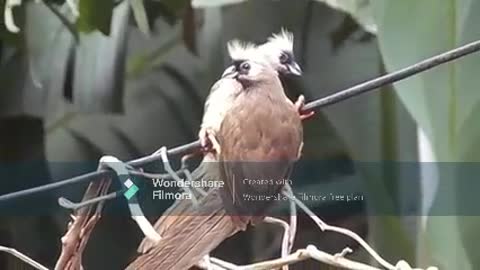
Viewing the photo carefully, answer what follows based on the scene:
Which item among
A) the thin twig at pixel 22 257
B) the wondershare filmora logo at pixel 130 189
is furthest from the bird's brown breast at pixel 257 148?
the thin twig at pixel 22 257

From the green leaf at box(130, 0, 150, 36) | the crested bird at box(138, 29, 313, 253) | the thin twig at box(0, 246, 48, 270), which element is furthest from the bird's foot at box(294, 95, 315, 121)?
the thin twig at box(0, 246, 48, 270)

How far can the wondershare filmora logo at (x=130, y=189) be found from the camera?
104 centimetres

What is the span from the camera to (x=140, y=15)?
1.07 meters

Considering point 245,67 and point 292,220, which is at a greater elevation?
point 245,67

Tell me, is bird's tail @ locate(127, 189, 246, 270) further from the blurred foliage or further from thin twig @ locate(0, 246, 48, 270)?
thin twig @ locate(0, 246, 48, 270)

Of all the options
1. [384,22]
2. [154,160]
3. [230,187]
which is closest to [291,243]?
[230,187]

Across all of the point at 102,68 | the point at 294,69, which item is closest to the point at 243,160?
the point at 294,69

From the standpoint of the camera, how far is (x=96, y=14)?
1.08 meters

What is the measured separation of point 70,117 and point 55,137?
35mm

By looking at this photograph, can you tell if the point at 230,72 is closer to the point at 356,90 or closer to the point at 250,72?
the point at 250,72

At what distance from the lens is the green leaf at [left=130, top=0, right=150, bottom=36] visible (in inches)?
41.9

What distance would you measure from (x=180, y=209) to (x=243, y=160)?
11 cm

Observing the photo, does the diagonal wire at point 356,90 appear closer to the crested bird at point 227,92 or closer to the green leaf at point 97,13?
the crested bird at point 227,92

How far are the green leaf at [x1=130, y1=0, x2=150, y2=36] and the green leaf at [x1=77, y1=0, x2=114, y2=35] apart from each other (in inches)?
1.3
